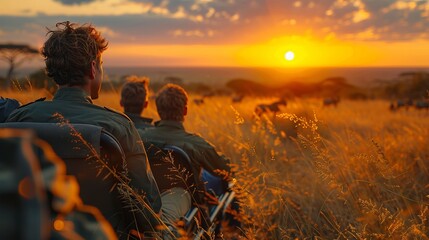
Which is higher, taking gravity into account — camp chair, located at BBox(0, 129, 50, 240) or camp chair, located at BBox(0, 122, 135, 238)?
camp chair, located at BBox(0, 129, 50, 240)

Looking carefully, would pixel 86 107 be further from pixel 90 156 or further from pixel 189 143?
pixel 189 143

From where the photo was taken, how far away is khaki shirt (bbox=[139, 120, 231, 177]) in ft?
11.3

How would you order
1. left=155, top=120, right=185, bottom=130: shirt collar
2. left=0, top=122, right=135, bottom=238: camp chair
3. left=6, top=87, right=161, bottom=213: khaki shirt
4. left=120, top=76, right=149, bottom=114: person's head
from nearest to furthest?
left=0, top=122, right=135, bottom=238: camp chair → left=6, top=87, right=161, bottom=213: khaki shirt → left=155, top=120, right=185, bottom=130: shirt collar → left=120, top=76, right=149, bottom=114: person's head

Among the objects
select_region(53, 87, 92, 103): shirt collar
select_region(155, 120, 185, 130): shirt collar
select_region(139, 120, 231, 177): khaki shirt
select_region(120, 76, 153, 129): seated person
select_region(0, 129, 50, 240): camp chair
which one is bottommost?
select_region(139, 120, 231, 177): khaki shirt

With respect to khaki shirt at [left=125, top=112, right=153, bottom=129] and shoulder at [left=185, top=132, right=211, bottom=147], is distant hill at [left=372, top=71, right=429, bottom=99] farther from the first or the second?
shoulder at [left=185, top=132, right=211, bottom=147]

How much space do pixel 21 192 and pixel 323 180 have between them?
2.50 m

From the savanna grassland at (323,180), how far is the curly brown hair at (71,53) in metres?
0.90

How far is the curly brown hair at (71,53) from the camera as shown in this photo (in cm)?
231

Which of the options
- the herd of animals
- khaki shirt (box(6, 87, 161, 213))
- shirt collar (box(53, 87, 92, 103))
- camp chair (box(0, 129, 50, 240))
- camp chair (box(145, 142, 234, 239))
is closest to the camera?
camp chair (box(0, 129, 50, 240))

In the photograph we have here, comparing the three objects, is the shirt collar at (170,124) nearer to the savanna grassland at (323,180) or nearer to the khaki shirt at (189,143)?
the khaki shirt at (189,143)

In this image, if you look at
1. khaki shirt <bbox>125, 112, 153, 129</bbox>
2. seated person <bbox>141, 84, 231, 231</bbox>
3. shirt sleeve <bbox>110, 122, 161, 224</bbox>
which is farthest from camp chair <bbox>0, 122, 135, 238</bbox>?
khaki shirt <bbox>125, 112, 153, 129</bbox>

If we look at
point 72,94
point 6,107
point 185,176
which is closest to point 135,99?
point 185,176

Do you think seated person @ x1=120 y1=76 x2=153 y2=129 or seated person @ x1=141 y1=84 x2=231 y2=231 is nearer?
seated person @ x1=141 y1=84 x2=231 y2=231

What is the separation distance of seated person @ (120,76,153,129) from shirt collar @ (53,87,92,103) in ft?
5.34
